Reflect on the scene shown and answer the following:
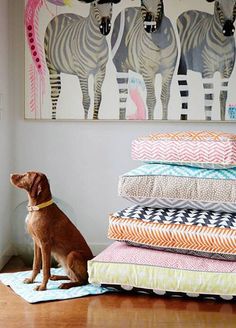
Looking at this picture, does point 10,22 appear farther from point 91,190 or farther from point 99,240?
point 99,240

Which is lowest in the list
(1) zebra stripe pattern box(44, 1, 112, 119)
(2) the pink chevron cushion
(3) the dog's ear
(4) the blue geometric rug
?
(4) the blue geometric rug

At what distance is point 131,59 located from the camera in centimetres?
284

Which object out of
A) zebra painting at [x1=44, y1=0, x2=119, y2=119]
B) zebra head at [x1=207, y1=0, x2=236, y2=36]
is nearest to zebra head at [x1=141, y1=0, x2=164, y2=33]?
zebra painting at [x1=44, y1=0, x2=119, y2=119]

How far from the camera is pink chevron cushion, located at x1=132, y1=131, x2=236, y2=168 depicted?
2139mm

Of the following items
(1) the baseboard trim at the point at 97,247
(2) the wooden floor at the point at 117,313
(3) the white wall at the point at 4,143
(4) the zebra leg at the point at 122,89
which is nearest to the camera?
(2) the wooden floor at the point at 117,313

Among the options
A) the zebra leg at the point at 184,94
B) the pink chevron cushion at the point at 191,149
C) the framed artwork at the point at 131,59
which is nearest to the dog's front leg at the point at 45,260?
the pink chevron cushion at the point at 191,149

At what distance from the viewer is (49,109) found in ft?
9.52

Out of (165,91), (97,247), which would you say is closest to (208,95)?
(165,91)

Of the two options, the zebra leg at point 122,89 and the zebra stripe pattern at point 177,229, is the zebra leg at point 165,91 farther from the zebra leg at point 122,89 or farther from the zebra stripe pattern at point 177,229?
the zebra stripe pattern at point 177,229

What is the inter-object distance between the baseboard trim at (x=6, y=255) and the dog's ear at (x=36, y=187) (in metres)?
0.59

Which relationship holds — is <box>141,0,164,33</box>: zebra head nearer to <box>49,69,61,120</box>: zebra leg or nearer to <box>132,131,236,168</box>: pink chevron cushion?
<box>49,69,61,120</box>: zebra leg

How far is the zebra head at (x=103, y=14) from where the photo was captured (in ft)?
9.25

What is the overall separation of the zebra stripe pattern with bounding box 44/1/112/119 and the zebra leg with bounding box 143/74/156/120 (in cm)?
20

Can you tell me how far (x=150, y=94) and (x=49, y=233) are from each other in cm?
91
